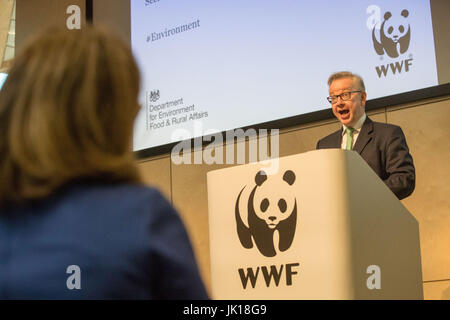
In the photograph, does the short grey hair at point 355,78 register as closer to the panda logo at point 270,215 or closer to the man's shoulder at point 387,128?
the man's shoulder at point 387,128

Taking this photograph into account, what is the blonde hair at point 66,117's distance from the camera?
90cm

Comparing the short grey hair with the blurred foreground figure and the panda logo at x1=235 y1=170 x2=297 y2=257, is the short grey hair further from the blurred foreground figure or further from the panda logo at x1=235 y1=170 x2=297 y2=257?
the blurred foreground figure

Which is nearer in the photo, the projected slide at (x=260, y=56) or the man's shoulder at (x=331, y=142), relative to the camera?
the man's shoulder at (x=331, y=142)

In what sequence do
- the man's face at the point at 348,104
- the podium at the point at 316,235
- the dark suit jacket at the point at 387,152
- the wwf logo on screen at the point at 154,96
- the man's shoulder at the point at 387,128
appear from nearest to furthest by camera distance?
the podium at the point at 316,235
the dark suit jacket at the point at 387,152
the man's shoulder at the point at 387,128
the man's face at the point at 348,104
the wwf logo on screen at the point at 154,96

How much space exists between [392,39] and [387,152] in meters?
1.23

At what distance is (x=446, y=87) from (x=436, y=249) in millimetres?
988

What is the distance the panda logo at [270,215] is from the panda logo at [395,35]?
215 centimetres

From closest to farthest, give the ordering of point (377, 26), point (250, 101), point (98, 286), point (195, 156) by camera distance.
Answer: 1. point (98, 286)
2. point (377, 26)
3. point (250, 101)
4. point (195, 156)

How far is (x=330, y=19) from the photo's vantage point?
4.64 m

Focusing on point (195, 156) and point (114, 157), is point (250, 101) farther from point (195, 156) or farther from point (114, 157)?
point (114, 157)

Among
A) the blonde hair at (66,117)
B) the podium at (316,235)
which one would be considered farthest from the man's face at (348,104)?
the blonde hair at (66,117)

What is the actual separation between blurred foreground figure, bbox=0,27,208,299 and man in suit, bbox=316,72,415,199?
7.46ft

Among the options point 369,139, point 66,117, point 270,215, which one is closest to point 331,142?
point 369,139
